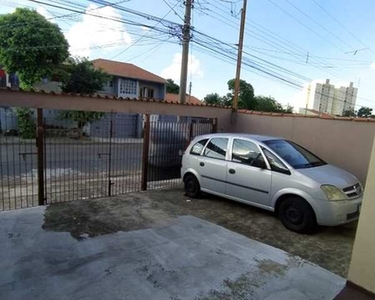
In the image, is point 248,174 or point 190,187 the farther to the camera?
point 190,187

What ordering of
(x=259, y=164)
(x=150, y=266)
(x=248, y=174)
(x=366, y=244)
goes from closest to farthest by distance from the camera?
(x=366, y=244)
(x=150, y=266)
(x=259, y=164)
(x=248, y=174)

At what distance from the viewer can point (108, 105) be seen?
639 cm

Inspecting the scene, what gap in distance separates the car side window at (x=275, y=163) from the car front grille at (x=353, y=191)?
91cm

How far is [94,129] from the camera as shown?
7.18m

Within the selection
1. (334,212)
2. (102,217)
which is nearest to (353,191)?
(334,212)

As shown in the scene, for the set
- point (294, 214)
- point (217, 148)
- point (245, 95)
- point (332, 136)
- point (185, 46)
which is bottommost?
point (294, 214)

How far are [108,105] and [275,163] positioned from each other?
3641 millimetres

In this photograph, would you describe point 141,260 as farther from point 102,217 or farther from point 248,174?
point 248,174

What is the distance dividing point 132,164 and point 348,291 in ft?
26.5

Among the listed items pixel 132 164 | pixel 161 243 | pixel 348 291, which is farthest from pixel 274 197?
pixel 132 164

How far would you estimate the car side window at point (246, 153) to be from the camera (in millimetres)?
5379

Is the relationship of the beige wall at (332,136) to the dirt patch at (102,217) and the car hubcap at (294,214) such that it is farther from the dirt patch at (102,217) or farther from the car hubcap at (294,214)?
the dirt patch at (102,217)

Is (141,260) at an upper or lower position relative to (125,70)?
lower

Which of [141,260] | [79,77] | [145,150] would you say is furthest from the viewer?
[79,77]
